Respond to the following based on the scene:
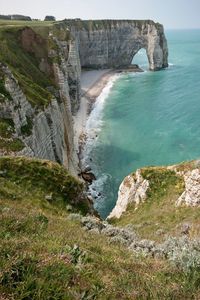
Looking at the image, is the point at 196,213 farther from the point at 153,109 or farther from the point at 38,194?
the point at 153,109

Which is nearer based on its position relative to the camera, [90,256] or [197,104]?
[90,256]

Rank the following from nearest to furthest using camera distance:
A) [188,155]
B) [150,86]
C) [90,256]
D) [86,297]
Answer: [86,297]
[90,256]
[188,155]
[150,86]

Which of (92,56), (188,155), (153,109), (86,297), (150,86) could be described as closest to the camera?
(86,297)

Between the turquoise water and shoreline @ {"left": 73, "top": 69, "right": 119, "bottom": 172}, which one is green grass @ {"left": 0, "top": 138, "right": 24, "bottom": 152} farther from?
shoreline @ {"left": 73, "top": 69, "right": 119, "bottom": 172}

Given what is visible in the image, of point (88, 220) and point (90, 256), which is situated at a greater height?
point (90, 256)

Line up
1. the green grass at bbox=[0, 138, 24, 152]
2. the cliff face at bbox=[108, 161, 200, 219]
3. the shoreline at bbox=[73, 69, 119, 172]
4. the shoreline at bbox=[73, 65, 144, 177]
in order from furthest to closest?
the shoreline at bbox=[73, 69, 119, 172] < the shoreline at bbox=[73, 65, 144, 177] < the green grass at bbox=[0, 138, 24, 152] < the cliff face at bbox=[108, 161, 200, 219]

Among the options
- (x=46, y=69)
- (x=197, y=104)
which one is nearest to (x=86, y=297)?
(x=46, y=69)

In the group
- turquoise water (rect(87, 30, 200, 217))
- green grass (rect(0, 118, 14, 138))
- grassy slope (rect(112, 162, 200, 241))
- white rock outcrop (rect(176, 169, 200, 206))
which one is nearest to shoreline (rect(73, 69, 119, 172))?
turquoise water (rect(87, 30, 200, 217))
